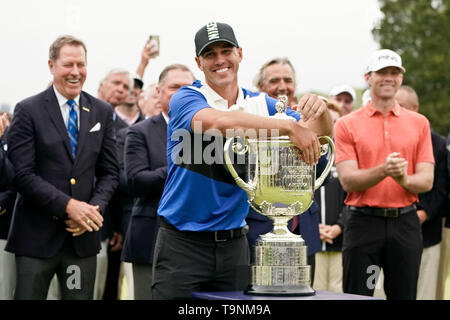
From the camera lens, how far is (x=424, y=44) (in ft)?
140

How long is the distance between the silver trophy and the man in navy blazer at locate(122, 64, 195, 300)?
2554 mm

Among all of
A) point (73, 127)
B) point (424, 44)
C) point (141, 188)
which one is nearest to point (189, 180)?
point (73, 127)

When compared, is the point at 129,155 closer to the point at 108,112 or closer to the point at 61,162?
the point at 108,112

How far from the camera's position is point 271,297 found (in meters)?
3.58

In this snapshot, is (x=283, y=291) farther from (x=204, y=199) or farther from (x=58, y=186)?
(x=58, y=186)

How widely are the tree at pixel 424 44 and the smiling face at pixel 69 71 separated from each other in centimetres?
3644

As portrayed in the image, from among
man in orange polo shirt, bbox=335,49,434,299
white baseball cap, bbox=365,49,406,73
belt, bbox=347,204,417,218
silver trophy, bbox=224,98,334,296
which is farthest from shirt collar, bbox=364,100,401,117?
silver trophy, bbox=224,98,334,296

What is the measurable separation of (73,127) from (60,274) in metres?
1.06

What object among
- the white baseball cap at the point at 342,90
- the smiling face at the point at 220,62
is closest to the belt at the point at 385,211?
the smiling face at the point at 220,62

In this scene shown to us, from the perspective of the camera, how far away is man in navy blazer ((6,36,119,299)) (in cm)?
551

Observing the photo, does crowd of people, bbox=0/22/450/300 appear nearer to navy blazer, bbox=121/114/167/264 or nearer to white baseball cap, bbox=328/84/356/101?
navy blazer, bbox=121/114/167/264

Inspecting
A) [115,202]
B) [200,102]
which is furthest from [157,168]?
[200,102]

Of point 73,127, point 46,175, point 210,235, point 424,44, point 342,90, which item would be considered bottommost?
point 210,235
